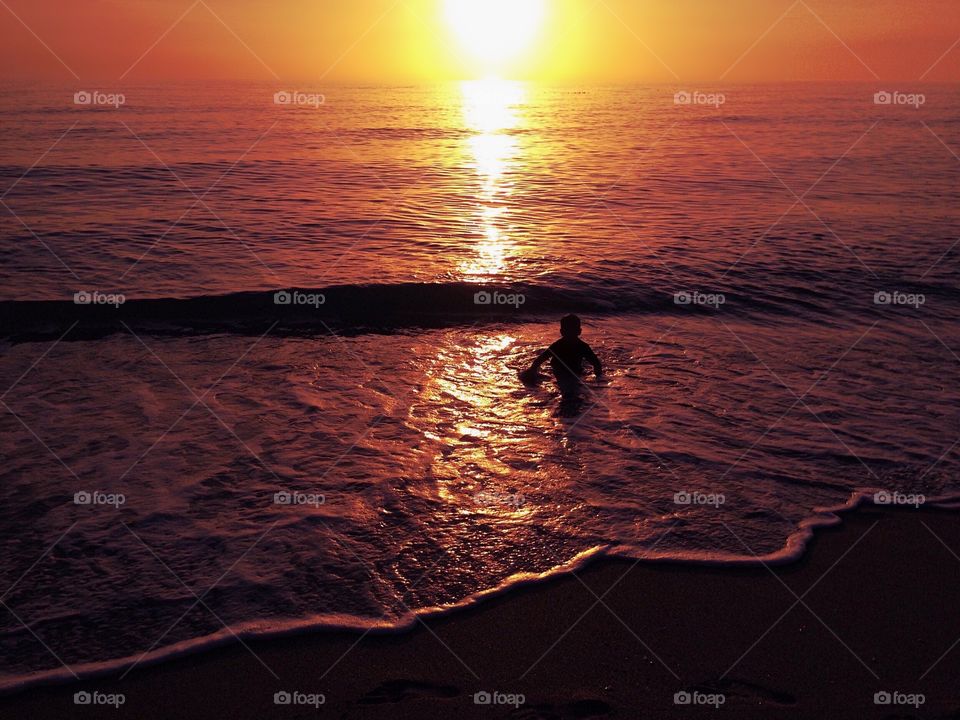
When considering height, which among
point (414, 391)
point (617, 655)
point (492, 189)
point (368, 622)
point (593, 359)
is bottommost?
point (617, 655)

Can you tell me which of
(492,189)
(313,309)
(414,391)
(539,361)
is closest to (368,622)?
(414,391)

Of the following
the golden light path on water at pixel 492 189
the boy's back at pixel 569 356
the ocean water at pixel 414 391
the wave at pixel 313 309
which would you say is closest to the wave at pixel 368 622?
the ocean water at pixel 414 391

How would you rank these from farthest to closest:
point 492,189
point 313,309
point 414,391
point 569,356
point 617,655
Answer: point 492,189
point 313,309
point 569,356
point 414,391
point 617,655

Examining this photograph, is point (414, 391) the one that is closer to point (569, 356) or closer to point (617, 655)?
point (569, 356)

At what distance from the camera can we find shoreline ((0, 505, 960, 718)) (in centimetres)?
416

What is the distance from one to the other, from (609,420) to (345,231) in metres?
11.7

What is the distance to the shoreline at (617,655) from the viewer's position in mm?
4164

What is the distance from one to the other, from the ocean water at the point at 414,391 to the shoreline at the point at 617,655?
24cm

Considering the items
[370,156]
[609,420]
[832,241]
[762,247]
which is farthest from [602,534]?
[370,156]

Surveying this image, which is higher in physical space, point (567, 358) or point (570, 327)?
point (570, 327)

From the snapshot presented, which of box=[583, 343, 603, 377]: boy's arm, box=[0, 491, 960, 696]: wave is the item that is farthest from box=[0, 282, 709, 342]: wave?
box=[0, 491, 960, 696]: wave

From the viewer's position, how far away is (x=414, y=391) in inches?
360

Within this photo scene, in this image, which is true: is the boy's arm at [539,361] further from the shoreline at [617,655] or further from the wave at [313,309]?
the shoreline at [617,655]

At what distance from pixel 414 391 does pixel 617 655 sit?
5.08 meters
